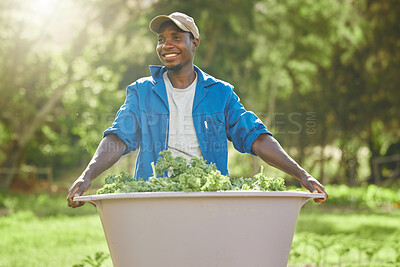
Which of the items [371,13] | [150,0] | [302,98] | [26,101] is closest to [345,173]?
[302,98]

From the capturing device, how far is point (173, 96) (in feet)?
10.3

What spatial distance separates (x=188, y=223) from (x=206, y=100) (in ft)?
3.41

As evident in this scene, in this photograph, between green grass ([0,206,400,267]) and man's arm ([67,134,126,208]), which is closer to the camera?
man's arm ([67,134,126,208])

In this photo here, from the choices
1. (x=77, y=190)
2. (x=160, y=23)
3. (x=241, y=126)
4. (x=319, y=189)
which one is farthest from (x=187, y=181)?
Answer: (x=160, y=23)

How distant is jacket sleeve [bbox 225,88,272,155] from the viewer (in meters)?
2.95

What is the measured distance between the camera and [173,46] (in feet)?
10.1

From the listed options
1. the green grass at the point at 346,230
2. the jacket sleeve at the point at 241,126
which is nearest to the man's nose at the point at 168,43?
the jacket sleeve at the point at 241,126

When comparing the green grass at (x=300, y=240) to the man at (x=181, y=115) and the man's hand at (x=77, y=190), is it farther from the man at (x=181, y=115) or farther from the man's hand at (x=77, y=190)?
the man's hand at (x=77, y=190)

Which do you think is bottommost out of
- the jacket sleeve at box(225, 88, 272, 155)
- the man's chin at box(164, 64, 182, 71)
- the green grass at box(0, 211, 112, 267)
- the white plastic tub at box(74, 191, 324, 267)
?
the green grass at box(0, 211, 112, 267)

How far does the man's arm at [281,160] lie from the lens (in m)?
2.73

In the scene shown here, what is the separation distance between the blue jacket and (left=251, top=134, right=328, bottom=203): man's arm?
0.07 meters

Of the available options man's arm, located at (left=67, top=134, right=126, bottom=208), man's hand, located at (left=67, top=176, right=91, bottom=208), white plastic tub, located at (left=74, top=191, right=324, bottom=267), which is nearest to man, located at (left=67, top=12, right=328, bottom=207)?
man's arm, located at (left=67, top=134, right=126, bottom=208)

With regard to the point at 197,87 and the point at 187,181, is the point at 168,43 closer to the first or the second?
the point at 197,87

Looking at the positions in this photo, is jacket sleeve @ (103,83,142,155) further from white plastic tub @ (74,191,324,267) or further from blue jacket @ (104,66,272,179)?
white plastic tub @ (74,191,324,267)
